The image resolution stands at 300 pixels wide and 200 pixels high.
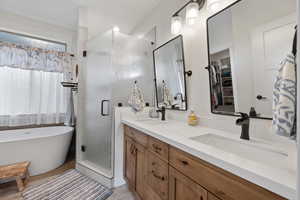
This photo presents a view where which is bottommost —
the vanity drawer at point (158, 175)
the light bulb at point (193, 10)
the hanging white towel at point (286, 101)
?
the vanity drawer at point (158, 175)

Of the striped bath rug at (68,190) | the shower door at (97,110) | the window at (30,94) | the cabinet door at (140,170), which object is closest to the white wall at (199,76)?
the cabinet door at (140,170)

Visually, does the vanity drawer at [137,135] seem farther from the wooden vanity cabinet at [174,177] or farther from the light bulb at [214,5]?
the light bulb at [214,5]

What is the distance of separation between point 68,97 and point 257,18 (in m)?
3.03

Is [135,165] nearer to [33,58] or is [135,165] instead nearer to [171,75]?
[171,75]

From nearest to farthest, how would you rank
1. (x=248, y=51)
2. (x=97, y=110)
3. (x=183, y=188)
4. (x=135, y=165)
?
1. (x=183, y=188)
2. (x=248, y=51)
3. (x=135, y=165)
4. (x=97, y=110)

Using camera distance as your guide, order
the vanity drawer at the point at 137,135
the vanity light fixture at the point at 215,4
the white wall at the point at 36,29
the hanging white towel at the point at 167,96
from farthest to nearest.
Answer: the white wall at the point at 36,29
the hanging white towel at the point at 167,96
the vanity drawer at the point at 137,135
the vanity light fixture at the point at 215,4

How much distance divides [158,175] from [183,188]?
28 cm

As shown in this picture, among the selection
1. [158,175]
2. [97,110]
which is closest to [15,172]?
[97,110]

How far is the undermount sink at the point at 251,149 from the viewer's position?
27.6 inches

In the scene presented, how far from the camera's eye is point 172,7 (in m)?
1.73

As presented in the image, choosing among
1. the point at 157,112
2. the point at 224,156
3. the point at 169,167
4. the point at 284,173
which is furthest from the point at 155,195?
the point at 157,112

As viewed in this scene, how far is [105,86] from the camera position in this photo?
1.94 meters

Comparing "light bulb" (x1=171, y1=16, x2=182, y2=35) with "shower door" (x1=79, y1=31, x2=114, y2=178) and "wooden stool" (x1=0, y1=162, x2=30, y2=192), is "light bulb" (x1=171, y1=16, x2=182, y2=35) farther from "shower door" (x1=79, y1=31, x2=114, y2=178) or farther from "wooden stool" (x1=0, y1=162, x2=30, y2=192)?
"wooden stool" (x1=0, y1=162, x2=30, y2=192)

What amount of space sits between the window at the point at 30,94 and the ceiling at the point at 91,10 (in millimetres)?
492
